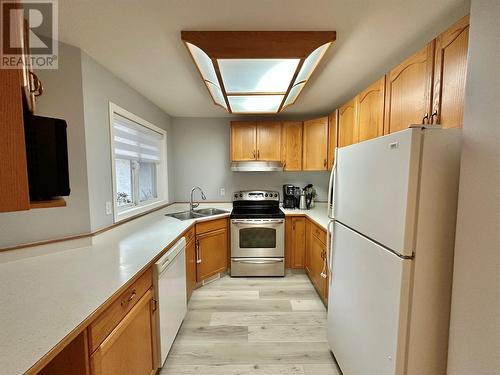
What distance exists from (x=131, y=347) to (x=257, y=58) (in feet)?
6.26

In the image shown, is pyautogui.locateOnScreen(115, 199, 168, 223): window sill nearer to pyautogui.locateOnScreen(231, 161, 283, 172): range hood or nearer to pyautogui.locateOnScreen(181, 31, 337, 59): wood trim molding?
pyautogui.locateOnScreen(231, 161, 283, 172): range hood

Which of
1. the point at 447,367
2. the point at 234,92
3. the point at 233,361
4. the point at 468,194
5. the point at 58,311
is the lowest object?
the point at 233,361

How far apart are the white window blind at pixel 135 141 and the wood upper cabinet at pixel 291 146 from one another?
6.00 feet

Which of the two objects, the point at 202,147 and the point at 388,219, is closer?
the point at 388,219

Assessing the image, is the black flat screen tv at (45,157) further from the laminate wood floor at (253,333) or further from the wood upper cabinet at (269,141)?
the wood upper cabinet at (269,141)

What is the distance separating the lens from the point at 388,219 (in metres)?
0.99

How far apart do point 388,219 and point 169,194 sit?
3.06 metres

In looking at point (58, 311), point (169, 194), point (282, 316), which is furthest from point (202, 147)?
point (58, 311)

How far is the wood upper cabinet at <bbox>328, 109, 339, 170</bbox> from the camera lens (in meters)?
2.68

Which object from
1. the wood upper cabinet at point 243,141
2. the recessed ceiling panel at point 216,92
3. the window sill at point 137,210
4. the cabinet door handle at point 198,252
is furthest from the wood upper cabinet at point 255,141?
the cabinet door handle at point 198,252

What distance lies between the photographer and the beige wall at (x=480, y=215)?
0.73 metres

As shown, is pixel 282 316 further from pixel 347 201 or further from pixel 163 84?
pixel 163 84

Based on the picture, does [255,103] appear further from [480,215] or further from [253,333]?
[253,333]

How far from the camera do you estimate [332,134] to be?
2.81 meters
